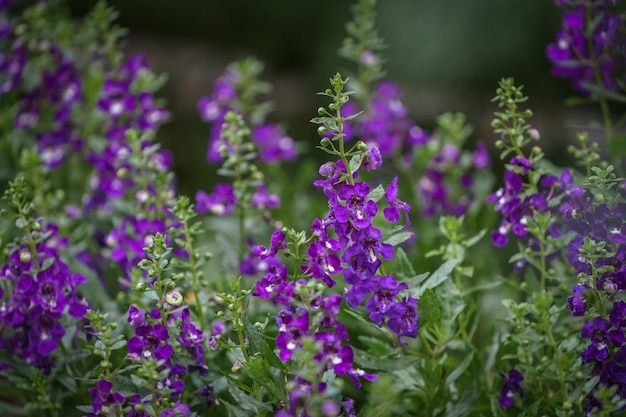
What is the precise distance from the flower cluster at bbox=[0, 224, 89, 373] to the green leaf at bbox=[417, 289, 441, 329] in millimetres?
724

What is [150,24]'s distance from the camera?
5973 millimetres

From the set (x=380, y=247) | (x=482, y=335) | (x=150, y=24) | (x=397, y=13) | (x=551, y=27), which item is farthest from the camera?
(x=150, y=24)

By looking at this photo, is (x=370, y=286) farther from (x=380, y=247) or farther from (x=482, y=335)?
(x=482, y=335)

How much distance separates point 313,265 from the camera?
147 centimetres

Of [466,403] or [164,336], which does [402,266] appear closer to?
[466,403]

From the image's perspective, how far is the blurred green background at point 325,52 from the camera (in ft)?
13.9

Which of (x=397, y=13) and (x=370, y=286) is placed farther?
(x=397, y=13)

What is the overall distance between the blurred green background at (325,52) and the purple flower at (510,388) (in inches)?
72.6

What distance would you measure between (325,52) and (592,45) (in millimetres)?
3028

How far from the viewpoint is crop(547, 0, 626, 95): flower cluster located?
2.06m

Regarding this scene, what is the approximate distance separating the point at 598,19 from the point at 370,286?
1.01 metres

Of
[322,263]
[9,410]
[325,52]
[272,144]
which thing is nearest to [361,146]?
[322,263]

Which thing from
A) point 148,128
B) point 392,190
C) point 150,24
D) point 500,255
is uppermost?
point 392,190

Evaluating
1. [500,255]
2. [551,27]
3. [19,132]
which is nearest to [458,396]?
[500,255]
